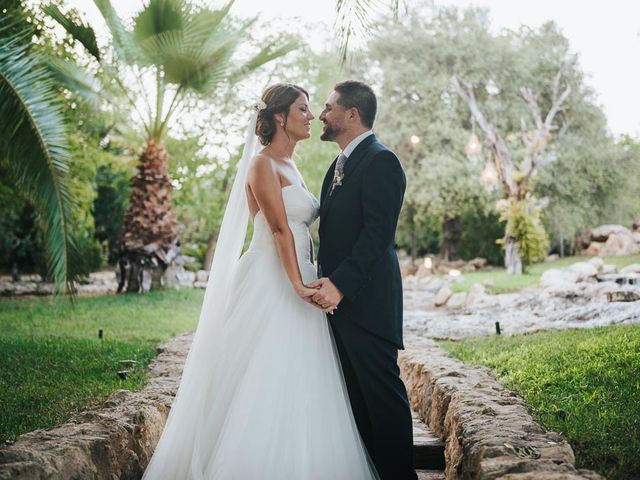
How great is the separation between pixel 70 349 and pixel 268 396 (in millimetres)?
4024

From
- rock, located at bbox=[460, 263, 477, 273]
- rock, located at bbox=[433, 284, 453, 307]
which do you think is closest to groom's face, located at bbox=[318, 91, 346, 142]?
rock, located at bbox=[433, 284, 453, 307]

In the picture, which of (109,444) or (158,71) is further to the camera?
(158,71)

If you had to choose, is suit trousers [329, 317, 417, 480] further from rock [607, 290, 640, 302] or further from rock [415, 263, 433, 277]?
rock [415, 263, 433, 277]

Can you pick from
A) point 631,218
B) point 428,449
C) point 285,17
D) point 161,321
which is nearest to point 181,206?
point 285,17

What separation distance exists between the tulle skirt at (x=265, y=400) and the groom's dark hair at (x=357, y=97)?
95cm

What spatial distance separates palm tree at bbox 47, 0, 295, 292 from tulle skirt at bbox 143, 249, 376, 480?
8827 mm

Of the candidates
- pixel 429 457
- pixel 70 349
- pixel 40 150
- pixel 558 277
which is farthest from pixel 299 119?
pixel 558 277

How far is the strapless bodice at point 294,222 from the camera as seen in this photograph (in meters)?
3.76

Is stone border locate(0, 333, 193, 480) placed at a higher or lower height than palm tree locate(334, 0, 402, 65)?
lower

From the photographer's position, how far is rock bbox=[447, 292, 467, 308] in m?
14.3

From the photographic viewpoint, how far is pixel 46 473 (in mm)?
2645

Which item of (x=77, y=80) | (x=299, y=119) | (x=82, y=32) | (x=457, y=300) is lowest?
(x=457, y=300)

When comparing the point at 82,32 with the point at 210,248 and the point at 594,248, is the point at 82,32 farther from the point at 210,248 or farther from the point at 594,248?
the point at 594,248

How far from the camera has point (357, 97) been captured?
3.74 meters
